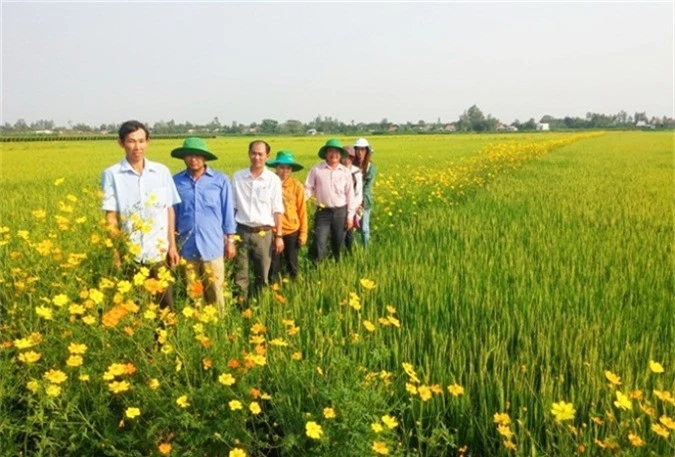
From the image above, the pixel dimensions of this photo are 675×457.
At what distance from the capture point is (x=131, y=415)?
2.08m

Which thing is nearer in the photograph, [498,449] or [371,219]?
[498,449]

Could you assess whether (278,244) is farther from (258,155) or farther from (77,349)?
(77,349)

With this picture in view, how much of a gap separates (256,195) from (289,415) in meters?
2.70

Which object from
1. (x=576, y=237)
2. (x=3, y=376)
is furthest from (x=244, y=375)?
(x=576, y=237)

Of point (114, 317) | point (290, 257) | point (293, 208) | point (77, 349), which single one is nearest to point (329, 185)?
point (293, 208)

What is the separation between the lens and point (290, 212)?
5.26 metres

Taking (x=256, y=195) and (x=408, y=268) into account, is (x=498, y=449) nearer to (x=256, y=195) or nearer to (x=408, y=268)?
(x=408, y=268)

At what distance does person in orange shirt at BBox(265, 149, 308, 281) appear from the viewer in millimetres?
5203

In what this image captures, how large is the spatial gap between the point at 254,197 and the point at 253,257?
0.58 m

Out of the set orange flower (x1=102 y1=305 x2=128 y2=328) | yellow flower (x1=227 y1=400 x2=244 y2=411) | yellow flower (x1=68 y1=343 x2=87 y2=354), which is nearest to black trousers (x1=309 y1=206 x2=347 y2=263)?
orange flower (x1=102 y1=305 x2=128 y2=328)

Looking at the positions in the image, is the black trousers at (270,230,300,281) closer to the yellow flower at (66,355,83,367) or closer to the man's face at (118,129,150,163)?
the man's face at (118,129,150,163)

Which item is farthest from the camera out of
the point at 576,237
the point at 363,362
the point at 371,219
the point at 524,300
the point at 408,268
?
the point at 371,219

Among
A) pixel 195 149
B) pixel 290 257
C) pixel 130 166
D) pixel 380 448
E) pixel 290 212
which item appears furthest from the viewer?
pixel 290 257

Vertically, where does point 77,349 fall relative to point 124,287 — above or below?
below
